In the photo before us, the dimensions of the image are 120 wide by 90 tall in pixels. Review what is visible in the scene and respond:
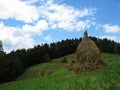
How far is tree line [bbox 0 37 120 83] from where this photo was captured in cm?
9069

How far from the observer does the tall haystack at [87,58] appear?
29.4m

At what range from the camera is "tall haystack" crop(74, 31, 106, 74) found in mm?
29359

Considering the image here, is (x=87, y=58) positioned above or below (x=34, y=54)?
above

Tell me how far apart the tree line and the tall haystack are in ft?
181

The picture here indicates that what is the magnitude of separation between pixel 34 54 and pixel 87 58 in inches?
3801

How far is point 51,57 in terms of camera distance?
468 feet

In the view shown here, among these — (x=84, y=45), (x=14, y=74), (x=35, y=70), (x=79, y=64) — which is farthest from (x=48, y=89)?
(x=35, y=70)

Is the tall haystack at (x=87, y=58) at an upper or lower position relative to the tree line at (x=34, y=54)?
upper

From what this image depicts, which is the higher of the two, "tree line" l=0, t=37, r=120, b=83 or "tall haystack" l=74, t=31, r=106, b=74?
"tall haystack" l=74, t=31, r=106, b=74

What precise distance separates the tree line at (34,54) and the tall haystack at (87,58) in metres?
55.3

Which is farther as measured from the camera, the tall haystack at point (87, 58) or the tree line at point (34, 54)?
the tree line at point (34, 54)

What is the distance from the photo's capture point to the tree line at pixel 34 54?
90688 millimetres

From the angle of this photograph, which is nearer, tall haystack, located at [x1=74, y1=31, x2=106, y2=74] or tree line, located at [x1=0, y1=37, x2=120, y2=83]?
tall haystack, located at [x1=74, y1=31, x2=106, y2=74]

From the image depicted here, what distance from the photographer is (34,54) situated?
126 meters
